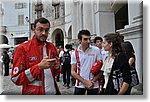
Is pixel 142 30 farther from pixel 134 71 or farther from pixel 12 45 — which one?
pixel 12 45

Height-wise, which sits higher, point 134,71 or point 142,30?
point 142,30

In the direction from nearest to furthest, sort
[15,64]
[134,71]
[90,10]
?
1. [15,64]
2. [134,71]
3. [90,10]

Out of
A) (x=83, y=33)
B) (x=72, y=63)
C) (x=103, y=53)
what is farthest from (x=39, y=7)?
(x=103, y=53)

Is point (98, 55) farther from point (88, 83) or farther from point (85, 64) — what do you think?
point (88, 83)

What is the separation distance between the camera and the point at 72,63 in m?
1.76

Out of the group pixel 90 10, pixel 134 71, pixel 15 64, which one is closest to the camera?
pixel 15 64

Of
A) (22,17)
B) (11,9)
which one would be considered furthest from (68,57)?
(11,9)

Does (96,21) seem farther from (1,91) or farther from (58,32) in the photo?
(1,91)

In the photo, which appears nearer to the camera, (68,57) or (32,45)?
(32,45)

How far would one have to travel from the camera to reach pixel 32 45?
145cm

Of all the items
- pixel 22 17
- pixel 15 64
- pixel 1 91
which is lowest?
pixel 1 91

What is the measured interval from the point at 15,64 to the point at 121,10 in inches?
36.8

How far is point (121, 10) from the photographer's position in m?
1.79

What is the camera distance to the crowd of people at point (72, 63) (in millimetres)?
1408
